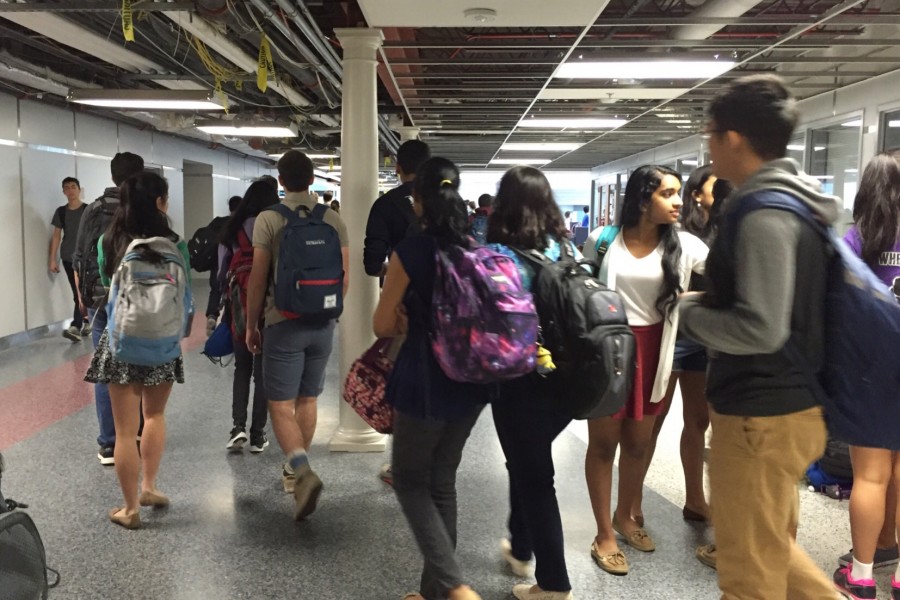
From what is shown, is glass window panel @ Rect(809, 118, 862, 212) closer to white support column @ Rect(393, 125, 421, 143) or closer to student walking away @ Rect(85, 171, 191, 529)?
white support column @ Rect(393, 125, 421, 143)

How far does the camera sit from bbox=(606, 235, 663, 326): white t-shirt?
259 centimetres

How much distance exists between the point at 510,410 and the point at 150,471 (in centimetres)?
191

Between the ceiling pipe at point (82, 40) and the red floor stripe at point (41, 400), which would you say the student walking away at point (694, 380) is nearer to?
the red floor stripe at point (41, 400)

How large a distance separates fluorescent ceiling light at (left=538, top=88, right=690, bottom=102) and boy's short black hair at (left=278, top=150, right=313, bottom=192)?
429 cm

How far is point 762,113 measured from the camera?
5.12 ft

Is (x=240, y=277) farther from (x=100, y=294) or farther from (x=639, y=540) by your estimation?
(x=639, y=540)

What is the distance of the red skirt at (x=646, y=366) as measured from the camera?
2.58 meters

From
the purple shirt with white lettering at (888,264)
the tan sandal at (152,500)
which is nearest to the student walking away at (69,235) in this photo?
the tan sandal at (152,500)

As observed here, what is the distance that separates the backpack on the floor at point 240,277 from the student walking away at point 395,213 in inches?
28.2

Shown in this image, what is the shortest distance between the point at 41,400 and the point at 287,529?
315cm

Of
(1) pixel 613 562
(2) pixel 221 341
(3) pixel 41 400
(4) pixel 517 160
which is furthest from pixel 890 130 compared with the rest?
(4) pixel 517 160

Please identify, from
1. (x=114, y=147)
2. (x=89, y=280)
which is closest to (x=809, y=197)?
(x=89, y=280)

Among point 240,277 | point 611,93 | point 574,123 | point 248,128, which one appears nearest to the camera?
point 240,277

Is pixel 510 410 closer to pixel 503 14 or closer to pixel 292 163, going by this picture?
pixel 292 163
